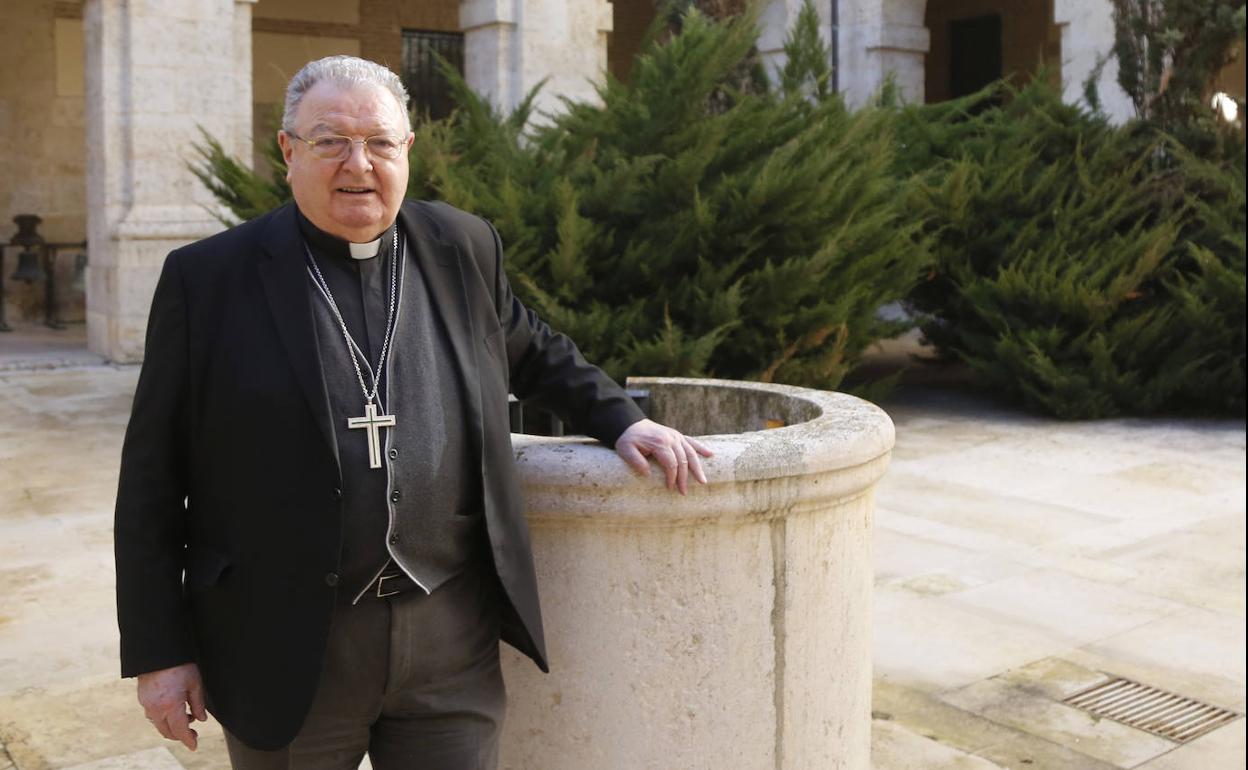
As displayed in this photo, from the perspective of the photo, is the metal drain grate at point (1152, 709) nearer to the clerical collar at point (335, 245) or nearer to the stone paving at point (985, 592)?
the stone paving at point (985, 592)

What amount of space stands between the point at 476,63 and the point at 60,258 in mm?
4661

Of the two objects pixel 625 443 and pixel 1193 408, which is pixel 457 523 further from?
pixel 1193 408

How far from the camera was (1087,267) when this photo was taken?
9172mm

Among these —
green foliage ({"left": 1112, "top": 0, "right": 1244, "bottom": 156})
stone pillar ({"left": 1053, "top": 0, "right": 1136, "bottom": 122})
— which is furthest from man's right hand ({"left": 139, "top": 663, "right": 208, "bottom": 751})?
stone pillar ({"left": 1053, "top": 0, "right": 1136, "bottom": 122})

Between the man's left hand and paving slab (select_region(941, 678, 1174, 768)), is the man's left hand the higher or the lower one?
the higher one

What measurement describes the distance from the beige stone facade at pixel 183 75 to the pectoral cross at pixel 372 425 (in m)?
6.55

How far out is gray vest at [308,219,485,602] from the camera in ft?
7.36

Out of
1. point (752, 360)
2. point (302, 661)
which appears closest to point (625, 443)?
point (302, 661)

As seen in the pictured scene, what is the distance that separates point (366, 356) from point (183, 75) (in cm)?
992

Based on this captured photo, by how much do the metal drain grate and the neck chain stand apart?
9.02 ft

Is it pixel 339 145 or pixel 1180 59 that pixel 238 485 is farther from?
pixel 1180 59

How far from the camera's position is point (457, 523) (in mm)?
2348

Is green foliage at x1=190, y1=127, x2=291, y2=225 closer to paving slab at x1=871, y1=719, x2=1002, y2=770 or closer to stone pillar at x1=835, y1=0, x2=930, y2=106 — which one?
paving slab at x1=871, y1=719, x2=1002, y2=770

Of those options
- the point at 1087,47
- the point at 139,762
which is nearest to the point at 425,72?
the point at 1087,47
